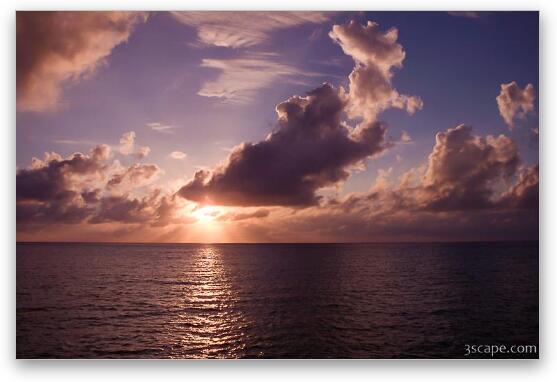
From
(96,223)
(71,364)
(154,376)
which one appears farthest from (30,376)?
(96,223)

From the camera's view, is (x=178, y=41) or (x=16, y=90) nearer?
(x=16, y=90)

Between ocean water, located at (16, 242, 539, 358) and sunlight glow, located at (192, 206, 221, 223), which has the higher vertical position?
sunlight glow, located at (192, 206, 221, 223)

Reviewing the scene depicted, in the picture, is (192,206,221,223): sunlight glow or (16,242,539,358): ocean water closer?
(16,242,539,358): ocean water

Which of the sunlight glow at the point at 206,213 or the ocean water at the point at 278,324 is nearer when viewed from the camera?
the ocean water at the point at 278,324

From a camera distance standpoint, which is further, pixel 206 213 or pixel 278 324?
pixel 278 324

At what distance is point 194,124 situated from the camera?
36.9ft

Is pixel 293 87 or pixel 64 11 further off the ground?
pixel 64 11

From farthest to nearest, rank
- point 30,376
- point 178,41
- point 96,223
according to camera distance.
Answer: point 96,223 < point 178,41 < point 30,376

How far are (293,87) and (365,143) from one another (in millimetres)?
2519

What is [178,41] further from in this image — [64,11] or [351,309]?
[351,309]

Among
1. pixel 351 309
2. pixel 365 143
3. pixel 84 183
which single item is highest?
pixel 365 143

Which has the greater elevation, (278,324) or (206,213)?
(206,213)

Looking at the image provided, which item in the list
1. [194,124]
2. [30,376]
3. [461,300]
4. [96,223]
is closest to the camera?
[30,376]

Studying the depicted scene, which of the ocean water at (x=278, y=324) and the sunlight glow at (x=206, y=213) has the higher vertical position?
the sunlight glow at (x=206, y=213)
